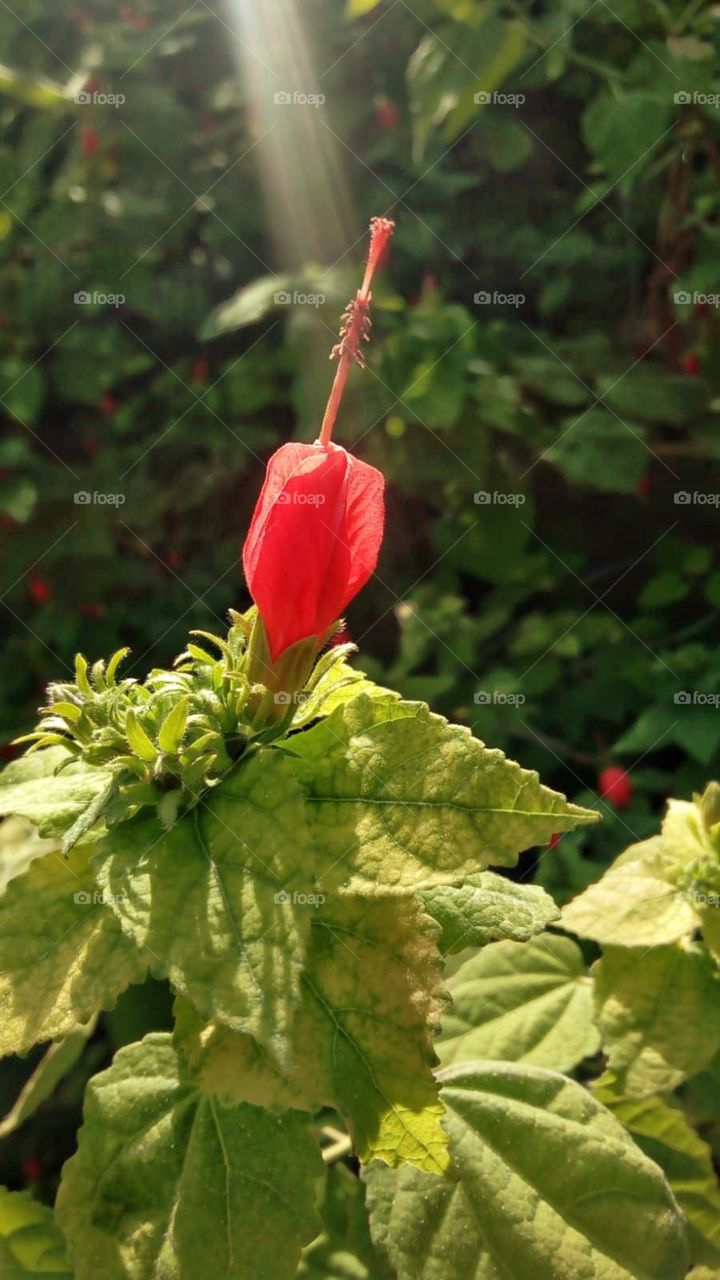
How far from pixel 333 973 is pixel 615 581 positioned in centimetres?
133

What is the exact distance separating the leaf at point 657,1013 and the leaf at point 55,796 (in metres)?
0.45

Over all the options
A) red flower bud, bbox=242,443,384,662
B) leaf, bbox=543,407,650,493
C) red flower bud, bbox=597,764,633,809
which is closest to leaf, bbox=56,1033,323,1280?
red flower bud, bbox=242,443,384,662

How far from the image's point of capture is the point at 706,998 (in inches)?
32.7

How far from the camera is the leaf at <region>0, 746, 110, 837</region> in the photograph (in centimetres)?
62

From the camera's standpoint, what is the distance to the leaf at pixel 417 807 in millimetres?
583

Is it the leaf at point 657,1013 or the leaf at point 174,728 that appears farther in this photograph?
the leaf at point 657,1013

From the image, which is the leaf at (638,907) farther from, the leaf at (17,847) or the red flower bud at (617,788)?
the red flower bud at (617,788)

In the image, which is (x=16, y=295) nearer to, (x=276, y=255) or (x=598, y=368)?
(x=276, y=255)

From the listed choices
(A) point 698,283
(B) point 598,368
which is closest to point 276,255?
(B) point 598,368

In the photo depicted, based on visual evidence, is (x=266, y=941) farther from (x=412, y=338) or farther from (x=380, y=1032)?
(x=412, y=338)

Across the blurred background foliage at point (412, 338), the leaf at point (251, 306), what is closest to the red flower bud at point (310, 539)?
the blurred background foliage at point (412, 338)

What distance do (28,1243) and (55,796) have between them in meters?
0.46

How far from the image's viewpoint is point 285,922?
543 millimetres

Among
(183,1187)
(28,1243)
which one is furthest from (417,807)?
(28,1243)
